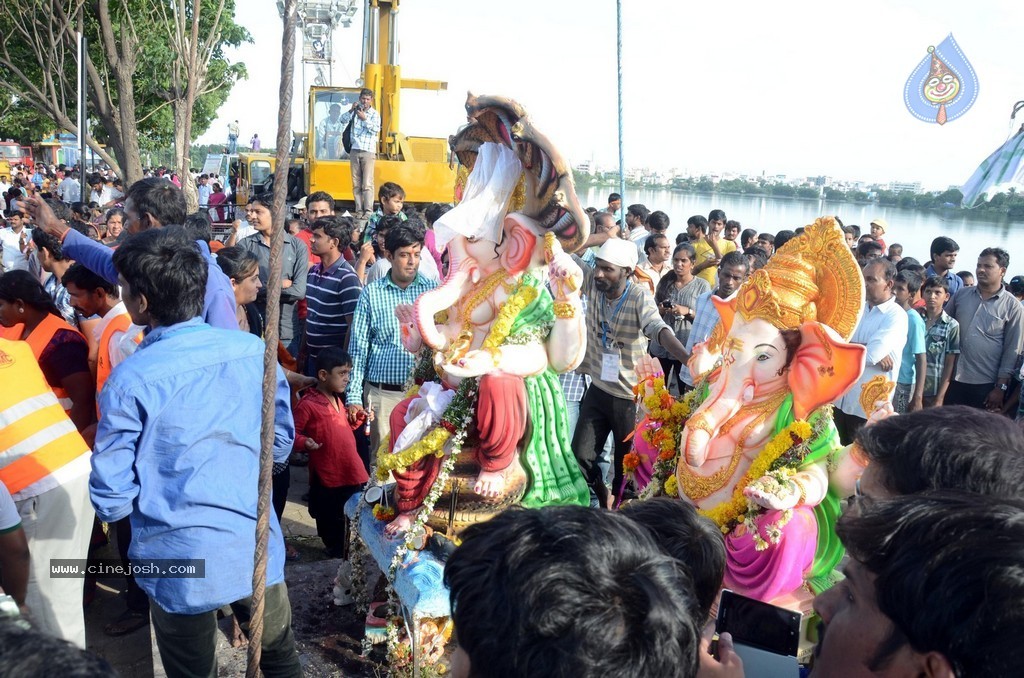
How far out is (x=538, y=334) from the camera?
332cm

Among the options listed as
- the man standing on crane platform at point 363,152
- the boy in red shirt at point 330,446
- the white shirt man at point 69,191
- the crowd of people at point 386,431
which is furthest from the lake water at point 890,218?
the white shirt man at point 69,191

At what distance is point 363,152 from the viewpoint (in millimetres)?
10250

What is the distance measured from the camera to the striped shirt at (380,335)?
4594 mm

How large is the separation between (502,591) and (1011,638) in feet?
2.44

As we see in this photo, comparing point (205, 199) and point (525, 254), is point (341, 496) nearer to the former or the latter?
point (525, 254)

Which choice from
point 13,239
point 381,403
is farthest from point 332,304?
point 13,239

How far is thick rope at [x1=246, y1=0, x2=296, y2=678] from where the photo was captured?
55.7 inches

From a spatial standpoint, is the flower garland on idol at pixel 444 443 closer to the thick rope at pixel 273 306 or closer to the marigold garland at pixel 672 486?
the marigold garland at pixel 672 486

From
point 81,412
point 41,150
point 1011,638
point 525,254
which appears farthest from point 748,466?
point 41,150

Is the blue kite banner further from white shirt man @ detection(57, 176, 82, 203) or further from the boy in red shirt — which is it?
white shirt man @ detection(57, 176, 82, 203)

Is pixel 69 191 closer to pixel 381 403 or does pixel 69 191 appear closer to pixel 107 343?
pixel 381 403

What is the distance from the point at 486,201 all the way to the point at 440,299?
482mm

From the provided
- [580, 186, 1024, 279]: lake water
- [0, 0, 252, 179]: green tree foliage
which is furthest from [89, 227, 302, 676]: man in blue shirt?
[580, 186, 1024, 279]: lake water

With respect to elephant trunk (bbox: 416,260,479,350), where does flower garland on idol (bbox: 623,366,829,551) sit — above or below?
below
